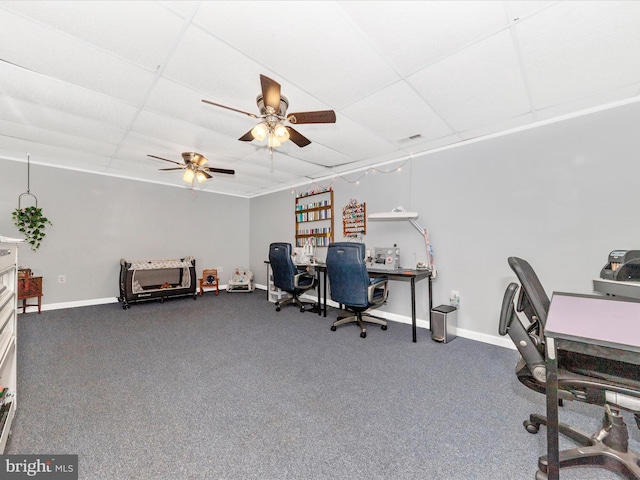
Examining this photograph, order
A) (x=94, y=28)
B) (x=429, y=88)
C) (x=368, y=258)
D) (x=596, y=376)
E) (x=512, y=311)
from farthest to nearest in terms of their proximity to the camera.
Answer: (x=368, y=258) < (x=429, y=88) < (x=94, y=28) < (x=512, y=311) < (x=596, y=376)

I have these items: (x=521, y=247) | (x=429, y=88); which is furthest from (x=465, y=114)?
(x=521, y=247)

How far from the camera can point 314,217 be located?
200 inches

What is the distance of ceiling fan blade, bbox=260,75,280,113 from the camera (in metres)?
1.75

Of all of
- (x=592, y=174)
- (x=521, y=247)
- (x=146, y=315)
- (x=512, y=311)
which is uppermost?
(x=592, y=174)

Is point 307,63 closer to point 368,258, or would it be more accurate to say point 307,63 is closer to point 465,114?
point 465,114

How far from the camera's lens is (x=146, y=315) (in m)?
4.09

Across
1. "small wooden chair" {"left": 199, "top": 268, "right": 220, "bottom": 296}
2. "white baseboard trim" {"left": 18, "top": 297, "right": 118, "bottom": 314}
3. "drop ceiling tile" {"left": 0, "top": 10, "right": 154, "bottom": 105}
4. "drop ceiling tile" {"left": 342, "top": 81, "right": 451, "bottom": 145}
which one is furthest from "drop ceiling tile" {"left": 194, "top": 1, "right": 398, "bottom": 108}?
"white baseboard trim" {"left": 18, "top": 297, "right": 118, "bottom": 314}

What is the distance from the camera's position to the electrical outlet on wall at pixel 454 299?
3305mm

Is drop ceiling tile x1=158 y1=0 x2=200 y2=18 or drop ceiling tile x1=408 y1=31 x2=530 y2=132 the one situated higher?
drop ceiling tile x1=158 y1=0 x2=200 y2=18

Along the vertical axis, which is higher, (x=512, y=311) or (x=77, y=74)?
(x=77, y=74)

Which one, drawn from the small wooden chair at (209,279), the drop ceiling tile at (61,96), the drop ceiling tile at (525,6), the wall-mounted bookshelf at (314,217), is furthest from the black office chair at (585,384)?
the small wooden chair at (209,279)

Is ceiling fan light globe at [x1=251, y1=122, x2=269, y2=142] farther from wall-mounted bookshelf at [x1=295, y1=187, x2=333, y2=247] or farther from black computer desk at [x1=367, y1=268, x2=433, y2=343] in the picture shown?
wall-mounted bookshelf at [x1=295, y1=187, x2=333, y2=247]

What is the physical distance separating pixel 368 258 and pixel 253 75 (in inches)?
109

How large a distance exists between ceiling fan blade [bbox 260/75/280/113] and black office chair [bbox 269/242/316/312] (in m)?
2.48
